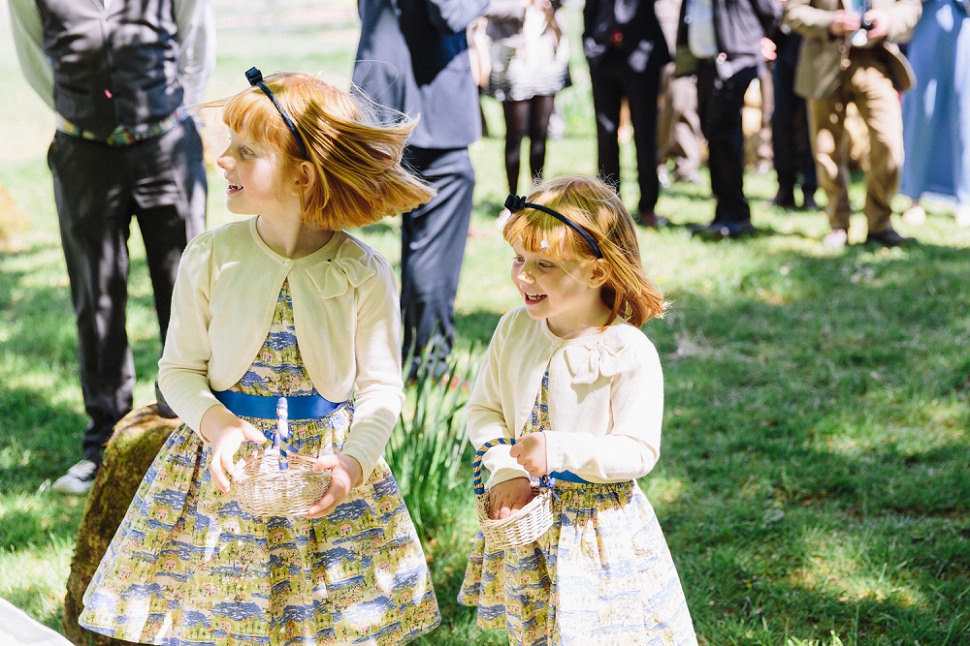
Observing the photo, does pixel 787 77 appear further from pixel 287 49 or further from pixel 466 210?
pixel 287 49

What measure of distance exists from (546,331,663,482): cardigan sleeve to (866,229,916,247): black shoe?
5060 mm

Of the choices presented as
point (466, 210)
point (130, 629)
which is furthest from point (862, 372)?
point (130, 629)

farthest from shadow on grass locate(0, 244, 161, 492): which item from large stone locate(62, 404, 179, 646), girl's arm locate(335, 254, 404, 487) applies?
girl's arm locate(335, 254, 404, 487)

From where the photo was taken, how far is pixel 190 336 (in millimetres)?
2209

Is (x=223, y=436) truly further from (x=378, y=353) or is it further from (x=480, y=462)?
(x=480, y=462)

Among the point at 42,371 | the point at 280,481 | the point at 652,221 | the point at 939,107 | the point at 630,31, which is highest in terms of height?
the point at 630,31

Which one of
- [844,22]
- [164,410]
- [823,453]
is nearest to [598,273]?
[164,410]

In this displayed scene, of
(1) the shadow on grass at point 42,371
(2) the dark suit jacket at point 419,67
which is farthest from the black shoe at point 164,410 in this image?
(2) the dark suit jacket at point 419,67

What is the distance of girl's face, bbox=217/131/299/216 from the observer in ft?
6.97

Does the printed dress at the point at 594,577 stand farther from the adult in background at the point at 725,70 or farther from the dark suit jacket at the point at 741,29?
the dark suit jacket at the point at 741,29

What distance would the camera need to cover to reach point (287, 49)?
728 inches

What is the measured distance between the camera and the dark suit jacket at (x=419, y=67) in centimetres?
415

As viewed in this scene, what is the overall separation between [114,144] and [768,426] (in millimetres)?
2791

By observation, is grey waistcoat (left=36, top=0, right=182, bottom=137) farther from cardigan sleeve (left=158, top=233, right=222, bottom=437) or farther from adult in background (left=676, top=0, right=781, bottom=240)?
adult in background (left=676, top=0, right=781, bottom=240)
